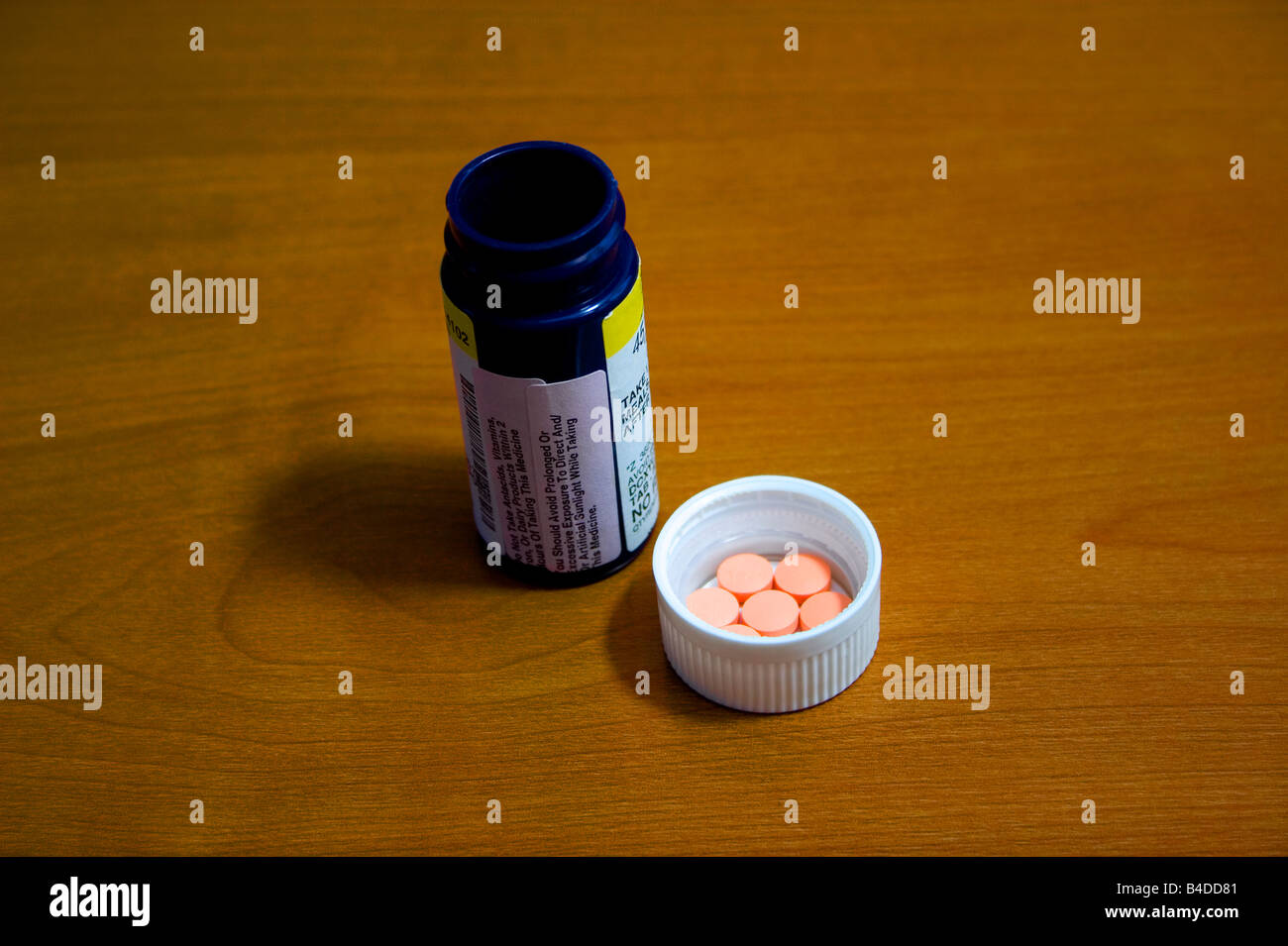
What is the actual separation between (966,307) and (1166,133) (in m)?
0.28

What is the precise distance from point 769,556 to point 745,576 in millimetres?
42

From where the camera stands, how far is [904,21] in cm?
127

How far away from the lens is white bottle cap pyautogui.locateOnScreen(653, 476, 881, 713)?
0.79m

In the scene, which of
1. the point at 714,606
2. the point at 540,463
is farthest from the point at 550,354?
the point at 714,606

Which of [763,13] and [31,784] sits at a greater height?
[763,13]

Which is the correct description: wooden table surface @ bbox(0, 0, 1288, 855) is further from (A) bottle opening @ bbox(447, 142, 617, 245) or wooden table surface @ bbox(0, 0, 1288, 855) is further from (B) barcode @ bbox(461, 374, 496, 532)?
(A) bottle opening @ bbox(447, 142, 617, 245)

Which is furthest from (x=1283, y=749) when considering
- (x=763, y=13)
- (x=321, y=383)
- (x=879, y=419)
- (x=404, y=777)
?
(x=763, y=13)

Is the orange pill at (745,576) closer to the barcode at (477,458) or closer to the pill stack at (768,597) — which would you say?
the pill stack at (768,597)

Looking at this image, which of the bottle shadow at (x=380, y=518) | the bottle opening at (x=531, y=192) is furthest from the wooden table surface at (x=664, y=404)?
the bottle opening at (x=531, y=192)

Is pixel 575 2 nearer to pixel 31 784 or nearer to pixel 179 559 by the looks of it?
pixel 179 559

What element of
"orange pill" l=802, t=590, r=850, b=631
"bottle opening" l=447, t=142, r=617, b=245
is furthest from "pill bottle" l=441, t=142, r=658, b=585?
"orange pill" l=802, t=590, r=850, b=631

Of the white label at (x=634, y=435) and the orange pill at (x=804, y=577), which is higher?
the white label at (x=634, y=435)

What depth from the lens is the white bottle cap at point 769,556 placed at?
31.2 inches

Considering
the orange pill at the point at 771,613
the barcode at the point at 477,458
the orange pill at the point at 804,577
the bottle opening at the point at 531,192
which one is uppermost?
the bottle opening at the point at 531,192
